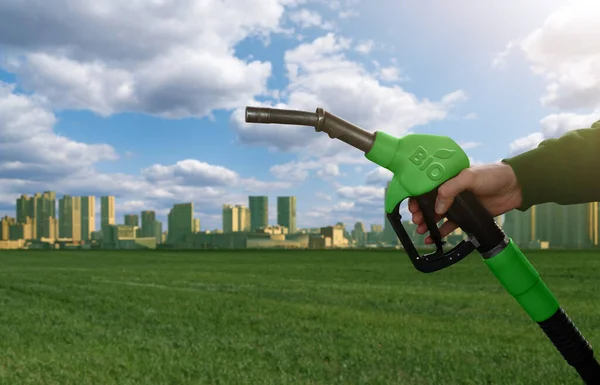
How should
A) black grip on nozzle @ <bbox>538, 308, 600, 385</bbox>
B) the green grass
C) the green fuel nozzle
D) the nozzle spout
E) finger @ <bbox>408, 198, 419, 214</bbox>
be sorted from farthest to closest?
the green grass
black grip on nozzle @ <bbox>538, 308, 600, 385</bbox>
finger @ <bbox>408, 198, 419, 214</bbox>
the green fuel nozzle
the nozzle spout

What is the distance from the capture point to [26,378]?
636 cm

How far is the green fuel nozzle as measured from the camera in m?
1.85

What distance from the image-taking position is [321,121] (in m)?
1.82

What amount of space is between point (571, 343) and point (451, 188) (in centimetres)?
89

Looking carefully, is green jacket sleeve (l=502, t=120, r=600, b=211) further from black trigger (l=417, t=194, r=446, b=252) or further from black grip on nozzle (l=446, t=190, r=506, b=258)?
black trigger (l=417, t=194, r=446, b=252)

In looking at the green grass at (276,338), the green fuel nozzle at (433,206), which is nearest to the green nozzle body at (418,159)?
the green fuel nozzle at (433,206)

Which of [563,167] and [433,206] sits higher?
[563,167]

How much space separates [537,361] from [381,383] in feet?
7.29

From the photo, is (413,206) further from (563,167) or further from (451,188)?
(563,167)

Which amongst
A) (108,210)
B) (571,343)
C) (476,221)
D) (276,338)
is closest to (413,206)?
(476,221)

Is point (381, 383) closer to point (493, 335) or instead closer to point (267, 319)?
point (493, 335)

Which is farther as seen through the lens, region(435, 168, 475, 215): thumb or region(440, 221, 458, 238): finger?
region(440, 221, 458, 238): finger

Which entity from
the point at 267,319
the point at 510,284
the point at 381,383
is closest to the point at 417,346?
the point at 381,383

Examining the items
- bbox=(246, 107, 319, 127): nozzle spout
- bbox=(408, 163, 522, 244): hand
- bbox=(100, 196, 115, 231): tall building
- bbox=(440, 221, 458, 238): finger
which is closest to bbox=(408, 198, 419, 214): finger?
bbox=(408, 163, 522, 244): hand
